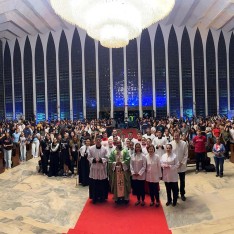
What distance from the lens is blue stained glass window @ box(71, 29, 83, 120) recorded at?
86.0 feet

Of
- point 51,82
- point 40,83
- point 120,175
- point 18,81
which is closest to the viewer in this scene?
point 120,175

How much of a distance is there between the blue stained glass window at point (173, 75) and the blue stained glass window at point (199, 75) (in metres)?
1.71

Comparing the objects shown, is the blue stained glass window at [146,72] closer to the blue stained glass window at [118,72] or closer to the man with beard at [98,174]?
the blue stained glass window at [118,72]

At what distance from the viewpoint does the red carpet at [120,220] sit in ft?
17.4

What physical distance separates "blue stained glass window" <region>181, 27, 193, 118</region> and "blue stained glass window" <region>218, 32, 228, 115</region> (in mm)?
2690

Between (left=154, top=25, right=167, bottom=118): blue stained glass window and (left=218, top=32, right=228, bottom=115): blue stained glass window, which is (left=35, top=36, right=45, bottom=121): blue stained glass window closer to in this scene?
(left=154, top=25, right=167, bottom=118): blue stained glass window

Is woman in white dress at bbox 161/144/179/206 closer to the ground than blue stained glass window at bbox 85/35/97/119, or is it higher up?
closer to the ground

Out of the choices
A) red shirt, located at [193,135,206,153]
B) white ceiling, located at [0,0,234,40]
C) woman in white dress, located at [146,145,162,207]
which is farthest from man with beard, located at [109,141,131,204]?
white ceiling, located at [0,0,234,40]

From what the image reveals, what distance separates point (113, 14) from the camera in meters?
8.98

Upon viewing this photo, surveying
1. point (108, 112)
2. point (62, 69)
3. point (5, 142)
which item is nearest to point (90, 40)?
point (62, 69)

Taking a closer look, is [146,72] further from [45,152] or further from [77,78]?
[45,152]

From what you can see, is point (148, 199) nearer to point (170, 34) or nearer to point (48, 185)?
point (48, 185)

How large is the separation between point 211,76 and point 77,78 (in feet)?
39.3

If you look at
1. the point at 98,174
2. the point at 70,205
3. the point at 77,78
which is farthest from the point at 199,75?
the point at 70,205
